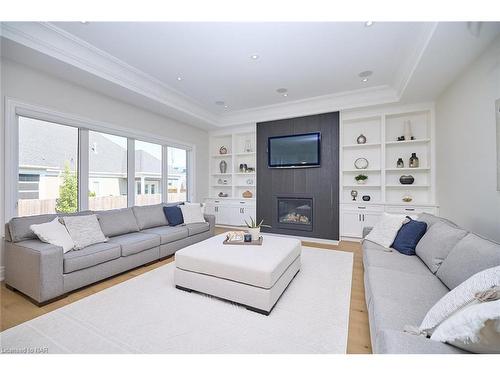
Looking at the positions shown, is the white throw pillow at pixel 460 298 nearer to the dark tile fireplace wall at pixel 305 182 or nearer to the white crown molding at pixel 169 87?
the white crown molding at pixel 169 87

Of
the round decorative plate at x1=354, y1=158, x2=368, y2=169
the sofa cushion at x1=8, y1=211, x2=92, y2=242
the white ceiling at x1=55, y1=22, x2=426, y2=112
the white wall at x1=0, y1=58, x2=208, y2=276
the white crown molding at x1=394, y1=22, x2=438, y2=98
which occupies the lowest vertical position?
the sofa cushion at x1=8, y1=211, x2=92, y2=242

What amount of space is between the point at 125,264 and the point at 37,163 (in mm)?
1824

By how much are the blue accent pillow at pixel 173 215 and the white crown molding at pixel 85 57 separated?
1920 mm

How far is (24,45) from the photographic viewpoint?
7.50ft

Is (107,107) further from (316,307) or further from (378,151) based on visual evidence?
(378,151)

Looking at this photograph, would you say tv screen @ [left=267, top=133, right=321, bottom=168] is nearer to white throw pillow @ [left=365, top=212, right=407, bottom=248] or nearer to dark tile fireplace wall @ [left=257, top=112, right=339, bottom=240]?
dark tile fireplace wall @ [left=257, top=112, right=339, bottom=240]

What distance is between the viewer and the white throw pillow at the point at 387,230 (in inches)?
104

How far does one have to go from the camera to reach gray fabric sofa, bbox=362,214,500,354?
39.4 inches

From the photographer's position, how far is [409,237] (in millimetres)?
2424

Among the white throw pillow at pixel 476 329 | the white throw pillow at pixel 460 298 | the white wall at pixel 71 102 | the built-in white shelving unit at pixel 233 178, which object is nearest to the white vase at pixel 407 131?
the built-in white shelving unit at pixel 233 178

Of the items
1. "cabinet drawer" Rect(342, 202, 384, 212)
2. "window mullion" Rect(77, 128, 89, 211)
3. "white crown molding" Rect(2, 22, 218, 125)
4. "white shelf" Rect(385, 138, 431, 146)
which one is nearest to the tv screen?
"cabinet drawer" Rect(342, 202, 384, 212)

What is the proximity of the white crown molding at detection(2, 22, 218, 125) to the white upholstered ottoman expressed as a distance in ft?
8.77

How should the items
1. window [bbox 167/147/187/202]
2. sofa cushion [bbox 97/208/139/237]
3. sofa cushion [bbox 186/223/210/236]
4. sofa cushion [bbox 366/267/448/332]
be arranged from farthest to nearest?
window [bbox 167/147/187/202] → sofa cushion [bbox 186/223/210/236] → sofa cushion [bbox 97/208/139/237] → sofa cushion [bbox 366/267/448/332]

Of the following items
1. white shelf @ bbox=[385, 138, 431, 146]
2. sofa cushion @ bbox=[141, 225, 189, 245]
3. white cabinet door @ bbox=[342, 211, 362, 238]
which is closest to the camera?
sofa cushion @ bbox=[141, 225, 189, 245]
